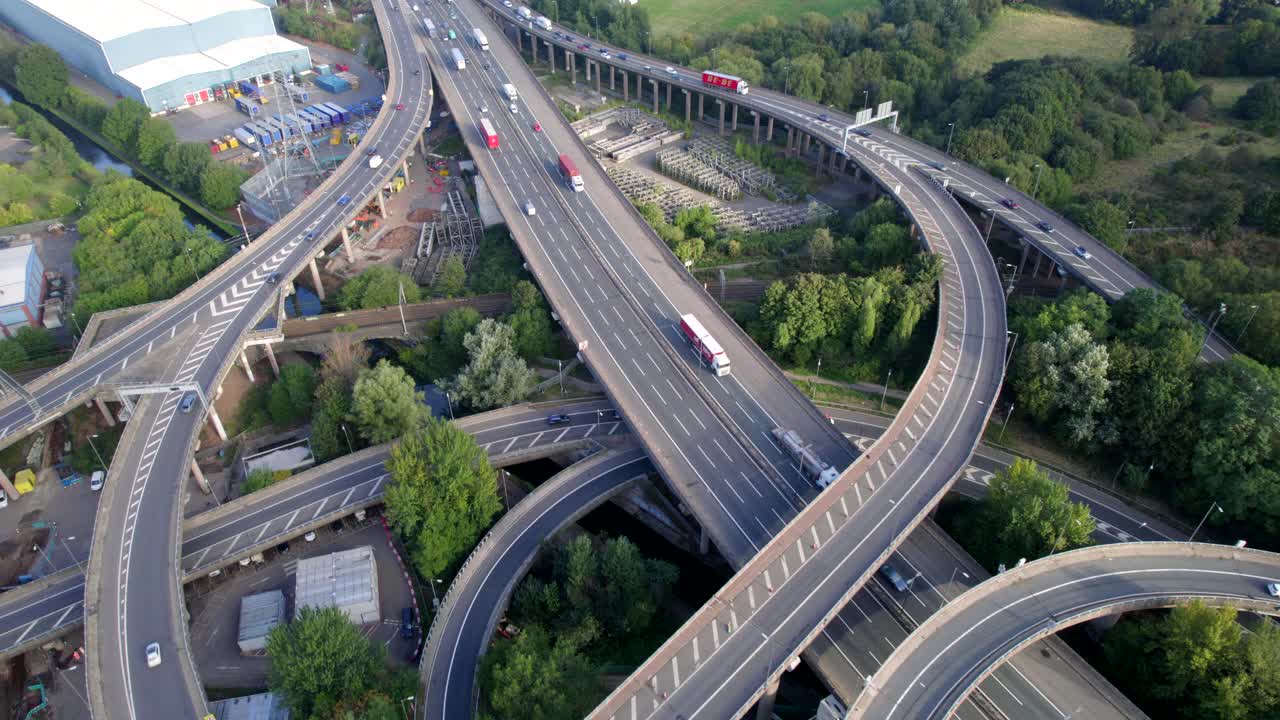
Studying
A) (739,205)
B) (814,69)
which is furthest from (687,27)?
(739,205)

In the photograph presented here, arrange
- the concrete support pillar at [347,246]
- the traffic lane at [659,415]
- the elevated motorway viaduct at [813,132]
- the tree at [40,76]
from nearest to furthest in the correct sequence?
the traffic lane at [659,415]
the elevated motorway viaduct at [813,132]
the concrete support pillar at [347,246]
the tree at [40,76]

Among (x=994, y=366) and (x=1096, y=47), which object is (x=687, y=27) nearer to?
(x=1096, y=47)

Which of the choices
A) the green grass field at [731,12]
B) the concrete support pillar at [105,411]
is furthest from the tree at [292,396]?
the green grass field at [731,12]

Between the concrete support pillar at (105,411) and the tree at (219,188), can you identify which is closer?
the concrete support pillar at (105,411)

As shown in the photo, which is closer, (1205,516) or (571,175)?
(1205,516)

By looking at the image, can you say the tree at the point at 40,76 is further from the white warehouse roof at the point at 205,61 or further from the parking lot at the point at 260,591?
the parking lot at the point at 260,591

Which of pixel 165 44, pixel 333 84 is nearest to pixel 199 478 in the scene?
pixel 333 84

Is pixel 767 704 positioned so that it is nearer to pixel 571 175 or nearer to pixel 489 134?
pixel 571 175

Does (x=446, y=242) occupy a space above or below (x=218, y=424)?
above
